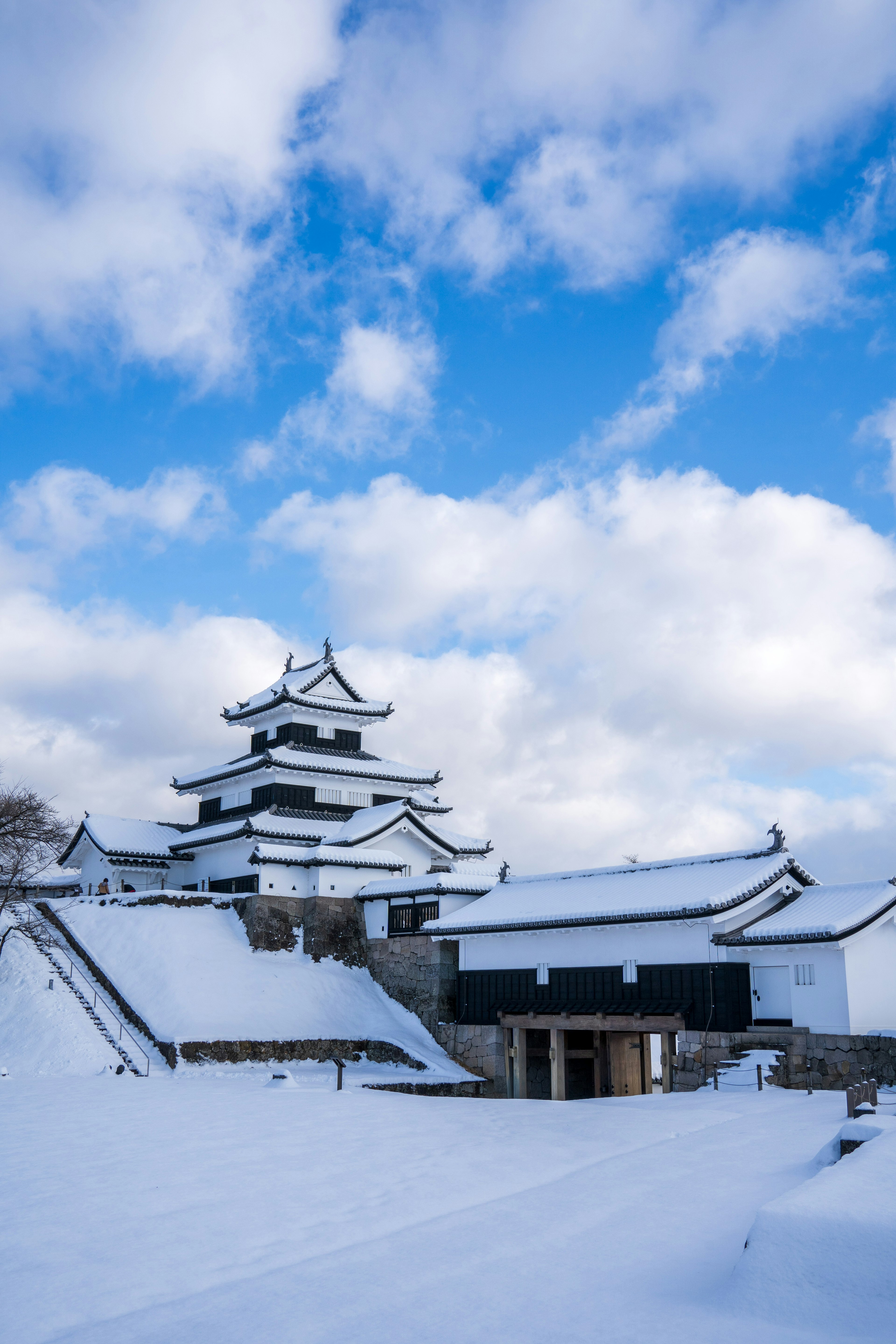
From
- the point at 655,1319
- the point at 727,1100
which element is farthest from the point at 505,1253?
the point at 727,1100

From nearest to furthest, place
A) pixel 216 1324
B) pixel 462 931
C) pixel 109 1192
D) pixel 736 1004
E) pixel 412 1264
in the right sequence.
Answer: pixel 216 1324, pixel 412 1264, pixel 109 1192, pixel 736 1004, pixel 462 931

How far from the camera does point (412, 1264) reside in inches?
344

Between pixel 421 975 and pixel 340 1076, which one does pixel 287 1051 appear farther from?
pixel 340 1076

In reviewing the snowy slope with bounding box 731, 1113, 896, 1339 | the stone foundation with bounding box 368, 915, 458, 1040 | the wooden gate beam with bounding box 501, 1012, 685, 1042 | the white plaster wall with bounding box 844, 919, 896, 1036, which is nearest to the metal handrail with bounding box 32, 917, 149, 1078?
the stone foundation with bounding box 368, 915, 458, 1040

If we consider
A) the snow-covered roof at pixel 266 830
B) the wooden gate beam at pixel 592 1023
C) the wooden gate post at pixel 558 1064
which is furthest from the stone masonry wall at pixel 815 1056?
the snow-covered roof at pixel 266 830

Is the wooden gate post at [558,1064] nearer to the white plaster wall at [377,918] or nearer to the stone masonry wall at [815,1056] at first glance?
the stone masonry wall at [815,1056]

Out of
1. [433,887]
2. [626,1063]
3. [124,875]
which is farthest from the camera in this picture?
[124,875]

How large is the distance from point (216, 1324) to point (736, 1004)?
22682mm

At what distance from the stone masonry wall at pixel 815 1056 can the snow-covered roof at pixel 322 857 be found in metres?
18.3

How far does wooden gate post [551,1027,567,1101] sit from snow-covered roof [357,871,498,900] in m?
7.25

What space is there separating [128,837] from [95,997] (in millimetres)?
→ 17936

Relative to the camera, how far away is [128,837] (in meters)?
48.8

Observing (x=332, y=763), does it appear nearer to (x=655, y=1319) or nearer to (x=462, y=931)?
(x=462, y=931)

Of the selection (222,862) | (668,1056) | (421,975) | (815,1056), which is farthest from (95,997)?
(815,1056)
